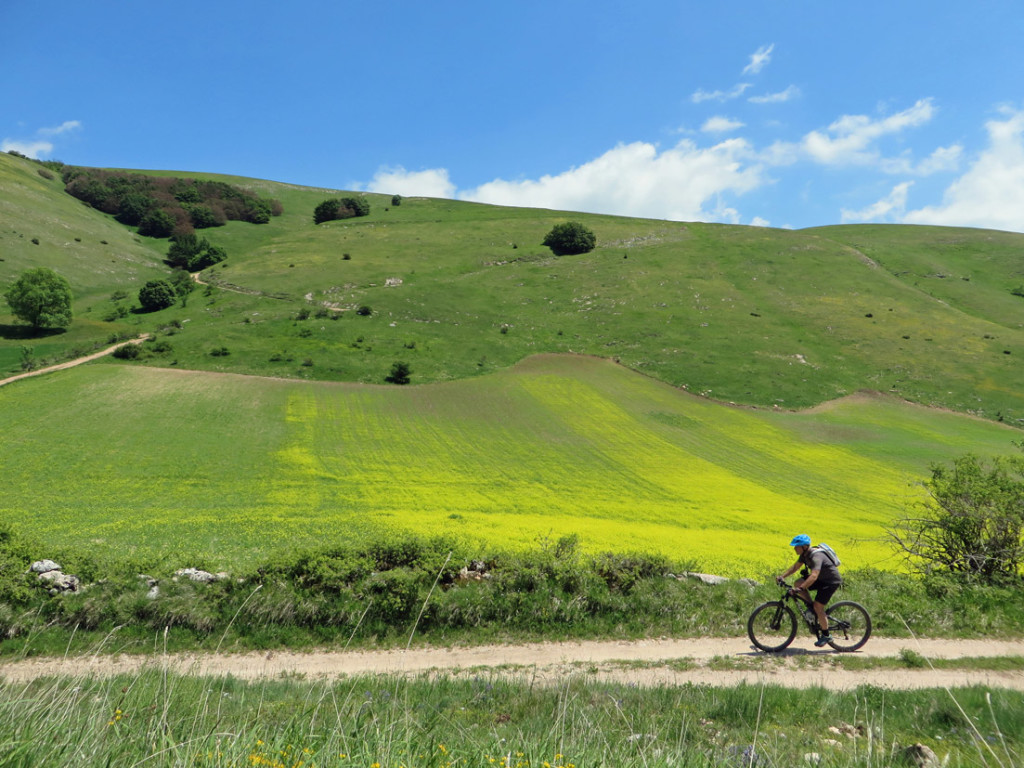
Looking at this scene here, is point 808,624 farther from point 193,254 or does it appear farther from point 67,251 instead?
point 193,254

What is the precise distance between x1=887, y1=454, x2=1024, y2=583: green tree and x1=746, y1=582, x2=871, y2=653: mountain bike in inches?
232

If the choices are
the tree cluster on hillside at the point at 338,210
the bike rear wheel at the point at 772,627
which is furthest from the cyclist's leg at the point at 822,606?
the tree cluster on hillside at the point at 338,210

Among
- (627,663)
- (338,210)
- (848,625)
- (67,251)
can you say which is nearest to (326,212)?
(338,210)

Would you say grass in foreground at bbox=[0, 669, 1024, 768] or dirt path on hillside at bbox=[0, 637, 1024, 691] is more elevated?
grass in foreground at bbox=[0, 669, 1024, 768]

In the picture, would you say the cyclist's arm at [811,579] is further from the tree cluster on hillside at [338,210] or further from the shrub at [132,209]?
the shrub at [132,209]

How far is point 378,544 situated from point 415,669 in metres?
4.35

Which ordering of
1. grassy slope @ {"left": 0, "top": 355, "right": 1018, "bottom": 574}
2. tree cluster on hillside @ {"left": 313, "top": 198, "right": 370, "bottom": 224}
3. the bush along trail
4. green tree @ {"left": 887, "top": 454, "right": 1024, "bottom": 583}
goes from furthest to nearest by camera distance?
tree cluster on hillside @ {"left": 313, "top": 198, "right": 370, "bottom": 224} < grassy slope @ {"left": 0, "top": 355, "right": 1018, "bottom": 574} < green tree @ {"left": 887, "top": 454, "right": 1024, "bottom": 583} < the bush along trail

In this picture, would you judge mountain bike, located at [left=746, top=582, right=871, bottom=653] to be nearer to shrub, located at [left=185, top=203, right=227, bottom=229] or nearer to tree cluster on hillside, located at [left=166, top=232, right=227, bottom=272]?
tree cluster on hillside, located at [left=166, top=232, right=227, bottom=272]

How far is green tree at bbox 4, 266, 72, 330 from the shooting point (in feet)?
224

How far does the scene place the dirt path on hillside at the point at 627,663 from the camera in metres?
10.9

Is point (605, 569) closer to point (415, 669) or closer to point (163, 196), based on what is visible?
point (415, 669)

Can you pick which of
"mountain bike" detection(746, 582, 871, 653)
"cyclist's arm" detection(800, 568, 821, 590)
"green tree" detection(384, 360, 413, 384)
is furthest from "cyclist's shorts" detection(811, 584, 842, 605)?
"green tree" detection(384, 360, 413, 384)

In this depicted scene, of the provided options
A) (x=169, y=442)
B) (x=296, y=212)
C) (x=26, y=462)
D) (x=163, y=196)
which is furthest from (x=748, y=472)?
(x=163, y=196)

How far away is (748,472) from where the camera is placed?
4338cm
